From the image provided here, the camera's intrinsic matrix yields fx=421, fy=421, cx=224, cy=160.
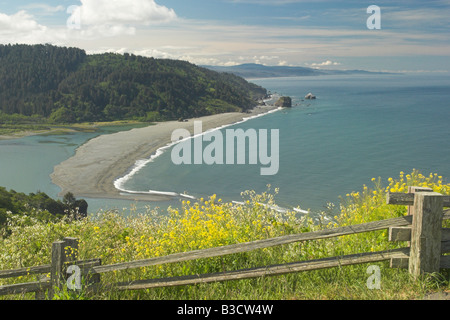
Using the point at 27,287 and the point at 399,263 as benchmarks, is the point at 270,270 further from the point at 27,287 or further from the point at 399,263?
the point at 27,287

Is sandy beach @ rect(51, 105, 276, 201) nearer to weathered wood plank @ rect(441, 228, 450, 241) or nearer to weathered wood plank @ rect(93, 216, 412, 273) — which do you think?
weathered wood plank @ rect(93, 216, 412, 273)

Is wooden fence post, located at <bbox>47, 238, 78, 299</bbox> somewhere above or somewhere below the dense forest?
below

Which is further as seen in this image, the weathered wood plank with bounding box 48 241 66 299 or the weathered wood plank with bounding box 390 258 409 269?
the weathered wood plank with bounding box 48 241 66 299

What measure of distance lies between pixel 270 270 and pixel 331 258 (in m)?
0.91

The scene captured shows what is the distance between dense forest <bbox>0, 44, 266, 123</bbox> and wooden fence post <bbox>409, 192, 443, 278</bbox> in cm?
14524

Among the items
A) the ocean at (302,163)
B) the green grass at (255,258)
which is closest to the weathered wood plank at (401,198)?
the green grass at (255,258)

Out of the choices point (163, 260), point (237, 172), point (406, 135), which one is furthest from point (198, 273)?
point (406, 135)

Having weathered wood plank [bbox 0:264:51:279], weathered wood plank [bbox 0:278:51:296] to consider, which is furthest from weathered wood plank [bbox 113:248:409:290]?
weathered wood plank [bbox 0:264:51:279]

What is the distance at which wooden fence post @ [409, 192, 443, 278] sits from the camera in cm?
576

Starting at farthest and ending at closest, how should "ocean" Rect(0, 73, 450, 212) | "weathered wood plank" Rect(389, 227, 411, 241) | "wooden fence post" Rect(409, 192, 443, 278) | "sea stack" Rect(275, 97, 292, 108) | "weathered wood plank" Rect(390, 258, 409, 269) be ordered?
"sea stack" Rect(275, 97, 292, 108) < "ocean" Rect(0, 73, 450, 212) < "weathered wood plank" Rect(390, 258, 409, 269) < "weathered wood plank" Rect(389, 227, 411, 241) < "wooden fence post" Rect(409, 192, 443, 278)

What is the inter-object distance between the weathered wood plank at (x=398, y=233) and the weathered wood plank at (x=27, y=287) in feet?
16.9

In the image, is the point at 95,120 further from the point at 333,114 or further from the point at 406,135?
the point at 406,135

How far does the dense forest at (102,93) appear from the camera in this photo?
15400cm

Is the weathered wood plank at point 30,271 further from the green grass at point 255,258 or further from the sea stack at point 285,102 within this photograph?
the sea stack at point 285,102
